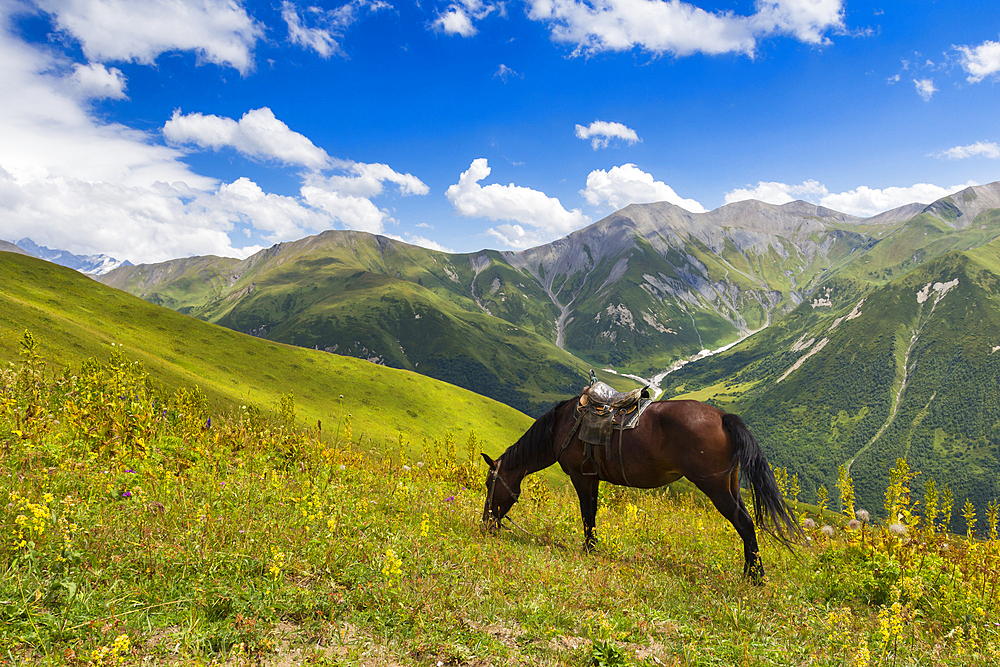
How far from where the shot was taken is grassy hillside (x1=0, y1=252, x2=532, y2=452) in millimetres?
75500

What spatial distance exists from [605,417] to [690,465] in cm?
187

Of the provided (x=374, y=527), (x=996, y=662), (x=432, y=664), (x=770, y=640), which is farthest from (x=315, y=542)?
(x=996, y=662)

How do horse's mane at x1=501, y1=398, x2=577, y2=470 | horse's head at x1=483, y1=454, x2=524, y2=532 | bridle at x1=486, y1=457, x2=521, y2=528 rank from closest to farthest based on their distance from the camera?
horse's head at x1=483, y1=454, x2=524, y2=532 < bridle at x1=486, y1=457, x2=521, y2=528 < horse's mane at x1=501, y1=398, x2=577, y2=470

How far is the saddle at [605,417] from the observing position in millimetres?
9648

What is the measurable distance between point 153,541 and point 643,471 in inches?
320

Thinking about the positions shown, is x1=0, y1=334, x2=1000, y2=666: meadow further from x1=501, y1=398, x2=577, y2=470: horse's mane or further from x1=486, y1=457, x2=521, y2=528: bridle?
x1=501, y1=398, x2=577, y2=470: horse's mane

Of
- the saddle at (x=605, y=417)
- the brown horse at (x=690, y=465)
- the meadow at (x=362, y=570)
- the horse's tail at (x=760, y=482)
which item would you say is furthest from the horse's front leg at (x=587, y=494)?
the horse's tail at (x=760, y=482)

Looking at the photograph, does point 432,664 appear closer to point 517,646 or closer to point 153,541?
point 517,646

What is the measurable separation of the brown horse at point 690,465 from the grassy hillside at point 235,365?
71977 millimetres

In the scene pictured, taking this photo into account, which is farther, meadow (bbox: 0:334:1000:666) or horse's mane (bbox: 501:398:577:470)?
horse's mane (bbox: 501:398:577:470)

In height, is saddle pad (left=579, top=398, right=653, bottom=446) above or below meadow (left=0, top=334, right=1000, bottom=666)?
above

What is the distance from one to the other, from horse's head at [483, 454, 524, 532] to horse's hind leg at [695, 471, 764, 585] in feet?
13.2

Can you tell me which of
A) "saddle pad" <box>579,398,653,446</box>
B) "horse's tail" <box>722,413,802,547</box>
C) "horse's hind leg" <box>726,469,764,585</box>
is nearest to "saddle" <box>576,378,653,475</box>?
"saddle pad" <box>579,398,653,446</box>

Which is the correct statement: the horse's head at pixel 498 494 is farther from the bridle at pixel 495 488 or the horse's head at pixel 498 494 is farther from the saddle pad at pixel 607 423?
the saddle pad at pixel 607 423
